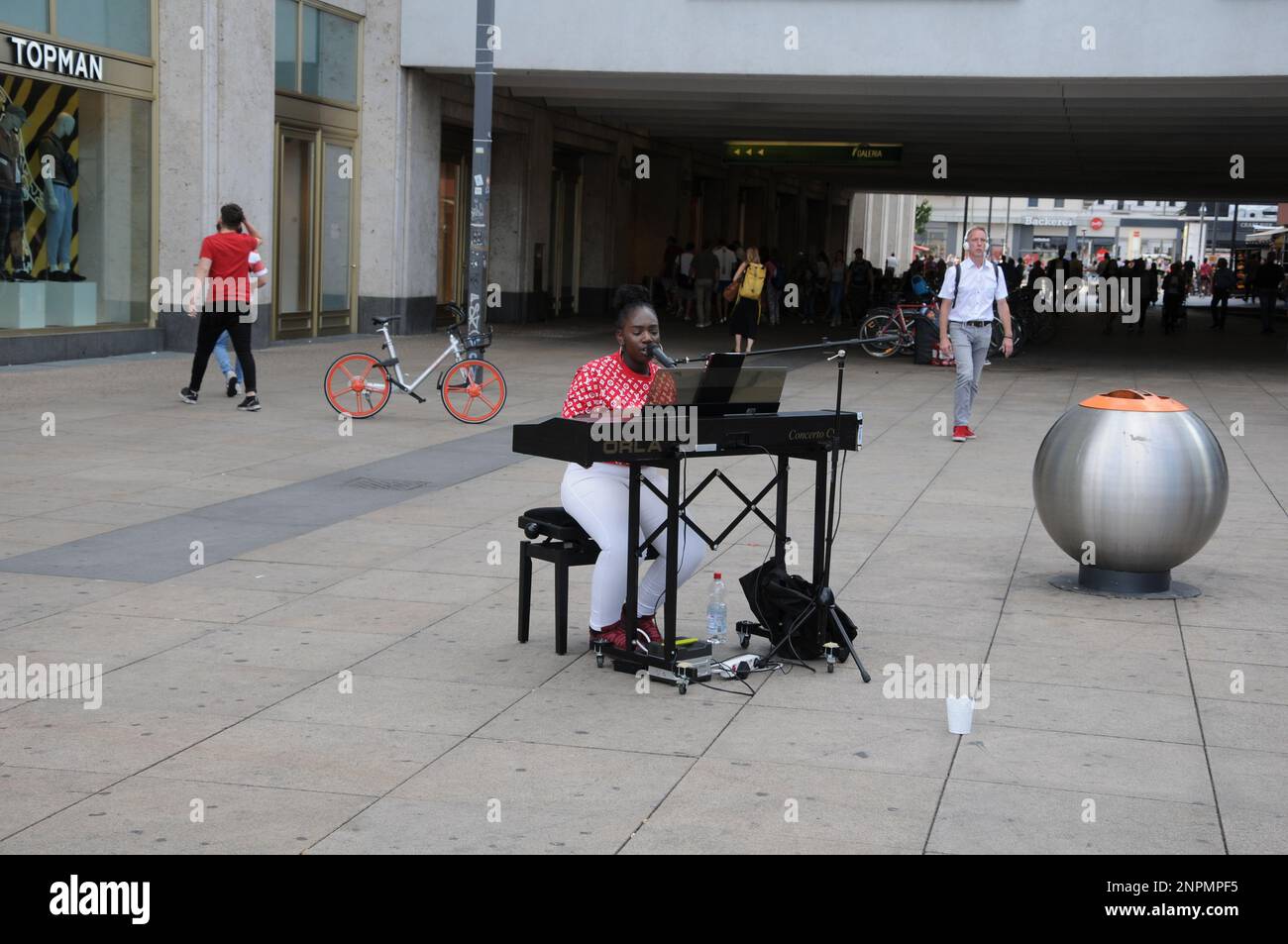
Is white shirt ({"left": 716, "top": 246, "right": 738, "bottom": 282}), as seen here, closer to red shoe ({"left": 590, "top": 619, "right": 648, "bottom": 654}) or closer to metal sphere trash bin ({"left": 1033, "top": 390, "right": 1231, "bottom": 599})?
metal sphere trash bin ({"left": 1033, "top": 390, "right": 1231, "bottom": 599})

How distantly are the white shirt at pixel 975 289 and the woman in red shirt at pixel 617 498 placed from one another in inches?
298

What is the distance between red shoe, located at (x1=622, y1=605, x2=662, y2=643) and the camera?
19.7ft

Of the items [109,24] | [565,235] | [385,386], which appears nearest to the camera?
[385,386]

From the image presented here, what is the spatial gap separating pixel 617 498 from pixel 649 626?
1.73 feet

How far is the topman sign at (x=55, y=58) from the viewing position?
16.5m

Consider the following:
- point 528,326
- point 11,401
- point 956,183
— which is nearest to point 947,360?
point 528,326

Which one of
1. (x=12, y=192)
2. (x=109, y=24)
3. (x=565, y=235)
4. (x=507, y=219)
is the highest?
(x=109, y=24)

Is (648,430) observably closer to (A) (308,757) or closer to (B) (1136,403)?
(A) (308,757)

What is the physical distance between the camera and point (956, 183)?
151ft

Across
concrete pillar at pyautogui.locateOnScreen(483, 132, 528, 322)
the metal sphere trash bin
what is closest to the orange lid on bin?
the metal sphere trash bin

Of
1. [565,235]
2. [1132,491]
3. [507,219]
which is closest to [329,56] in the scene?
[507,219]

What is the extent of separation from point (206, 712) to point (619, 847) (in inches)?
70.9

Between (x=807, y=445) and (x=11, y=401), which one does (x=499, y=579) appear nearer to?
(x=807, y=445)

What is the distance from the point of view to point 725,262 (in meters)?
33.2
